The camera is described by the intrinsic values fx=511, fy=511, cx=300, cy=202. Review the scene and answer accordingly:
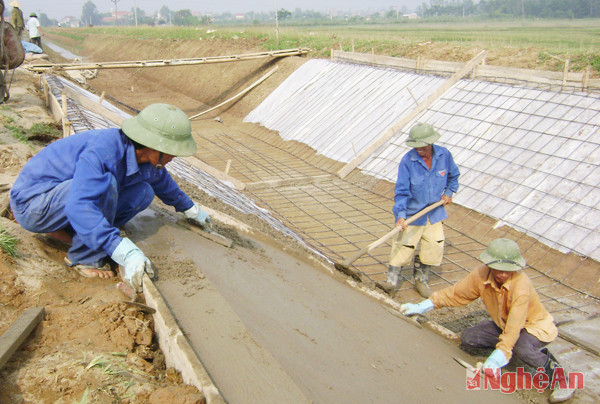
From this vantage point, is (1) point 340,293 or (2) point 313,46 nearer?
(1) point 340,293

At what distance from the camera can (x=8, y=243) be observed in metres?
2.91

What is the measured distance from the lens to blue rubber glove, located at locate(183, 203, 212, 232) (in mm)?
3797

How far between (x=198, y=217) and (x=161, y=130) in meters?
1.03

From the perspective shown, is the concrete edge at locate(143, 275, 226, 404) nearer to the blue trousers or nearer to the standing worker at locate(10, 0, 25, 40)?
the blue trousers

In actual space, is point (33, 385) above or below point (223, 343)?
above

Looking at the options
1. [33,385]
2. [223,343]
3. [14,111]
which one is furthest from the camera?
[14,111]

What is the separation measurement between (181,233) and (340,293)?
124 cm

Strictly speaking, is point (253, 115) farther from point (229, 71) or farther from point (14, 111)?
point (14, 111)

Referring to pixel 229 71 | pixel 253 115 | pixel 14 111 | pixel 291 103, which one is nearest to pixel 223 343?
pixel 14 111

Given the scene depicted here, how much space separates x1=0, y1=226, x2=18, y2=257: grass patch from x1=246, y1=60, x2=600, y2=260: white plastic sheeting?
4.78m

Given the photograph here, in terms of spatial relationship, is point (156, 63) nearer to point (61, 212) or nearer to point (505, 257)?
point (61, 212)

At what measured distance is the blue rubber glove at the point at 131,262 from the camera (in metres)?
2.78

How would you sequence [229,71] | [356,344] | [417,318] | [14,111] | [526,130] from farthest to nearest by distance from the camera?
[229,71] < [14,111] < [526,130] < [417,318] < [356,344]

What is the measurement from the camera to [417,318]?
352 cm
